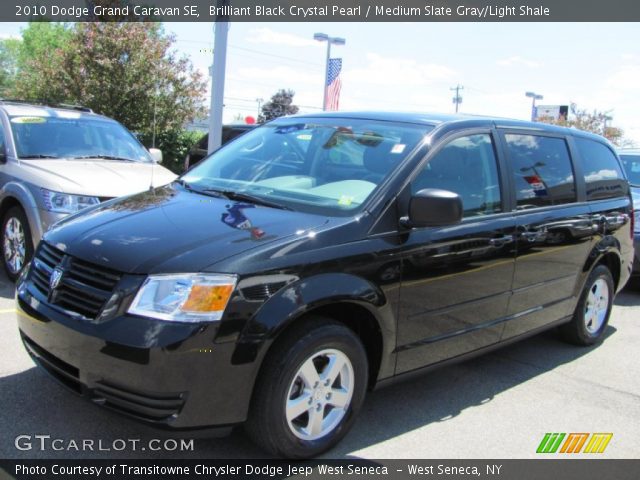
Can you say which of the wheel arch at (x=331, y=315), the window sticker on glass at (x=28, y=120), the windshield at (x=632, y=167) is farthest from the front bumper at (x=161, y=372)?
the windshield at (x=632, y=167)

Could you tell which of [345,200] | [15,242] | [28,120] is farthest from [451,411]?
[28,120]

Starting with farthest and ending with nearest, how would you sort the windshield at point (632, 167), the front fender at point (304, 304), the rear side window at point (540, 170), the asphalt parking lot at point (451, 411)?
the windshield at point (632, 167) < the rear side window at point (540, 170) < the asphalt parking lot at point (451, 411) < the front fender at point (304, 304)

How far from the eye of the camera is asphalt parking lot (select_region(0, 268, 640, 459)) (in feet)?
10.3

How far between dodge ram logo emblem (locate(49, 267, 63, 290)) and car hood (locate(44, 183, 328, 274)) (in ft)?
0.36

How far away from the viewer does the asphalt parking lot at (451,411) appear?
3143 millimetres

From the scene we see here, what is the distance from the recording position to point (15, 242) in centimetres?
571

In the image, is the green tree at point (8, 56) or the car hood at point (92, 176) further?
the green tree at point (8, 56)

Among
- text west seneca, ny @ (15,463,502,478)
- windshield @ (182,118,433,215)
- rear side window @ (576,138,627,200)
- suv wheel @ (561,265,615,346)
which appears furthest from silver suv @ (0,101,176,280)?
suv wheel @ (561,265,615,346)

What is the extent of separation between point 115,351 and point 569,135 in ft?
13.3

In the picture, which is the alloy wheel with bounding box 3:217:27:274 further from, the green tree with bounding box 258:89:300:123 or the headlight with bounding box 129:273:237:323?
the green tree with bounding box 258:89:300:123

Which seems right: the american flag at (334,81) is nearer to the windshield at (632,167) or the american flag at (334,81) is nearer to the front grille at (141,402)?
the windshield at (632,167)

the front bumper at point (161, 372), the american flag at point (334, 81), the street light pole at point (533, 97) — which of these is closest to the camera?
the front bumper at point (161, 372)

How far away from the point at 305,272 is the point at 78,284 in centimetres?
109

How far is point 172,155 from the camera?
57.0 ft
